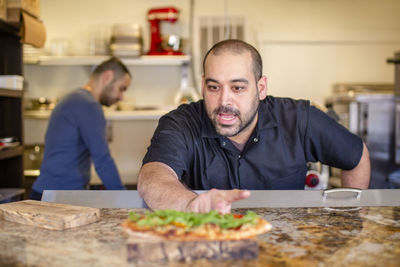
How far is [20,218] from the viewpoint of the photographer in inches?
51.9

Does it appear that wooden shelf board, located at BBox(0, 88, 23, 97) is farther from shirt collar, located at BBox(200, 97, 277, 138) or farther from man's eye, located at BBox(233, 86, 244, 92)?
man's eye, located at BBox(233, 86, 244, 92)

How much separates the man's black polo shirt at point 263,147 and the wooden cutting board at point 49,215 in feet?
1.48

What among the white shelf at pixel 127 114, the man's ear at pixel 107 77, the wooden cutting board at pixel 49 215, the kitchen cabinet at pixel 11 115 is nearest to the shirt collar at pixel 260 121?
the wooden cutting board at pixel 49 215

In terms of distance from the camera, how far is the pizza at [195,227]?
982 mm

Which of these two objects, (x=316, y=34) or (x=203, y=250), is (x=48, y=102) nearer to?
(x=316, y=34)

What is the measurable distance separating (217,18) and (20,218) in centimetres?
373

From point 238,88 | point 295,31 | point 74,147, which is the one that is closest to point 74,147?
point 74,147

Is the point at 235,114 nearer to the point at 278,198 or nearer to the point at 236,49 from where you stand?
the point at 236,49

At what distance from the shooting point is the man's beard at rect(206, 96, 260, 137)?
177 cm

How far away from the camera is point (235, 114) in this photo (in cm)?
179

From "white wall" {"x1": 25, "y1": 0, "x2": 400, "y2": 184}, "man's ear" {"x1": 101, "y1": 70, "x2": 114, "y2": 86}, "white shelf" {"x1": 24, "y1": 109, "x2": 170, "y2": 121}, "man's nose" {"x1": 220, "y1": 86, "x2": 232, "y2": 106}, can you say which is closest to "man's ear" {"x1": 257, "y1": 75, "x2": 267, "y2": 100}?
"man's nose" {"x1": 220, "y1": 86, "x2": 232, "y2": 106}

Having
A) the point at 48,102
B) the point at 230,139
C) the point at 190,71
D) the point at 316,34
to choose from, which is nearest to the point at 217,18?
the point at 190,71

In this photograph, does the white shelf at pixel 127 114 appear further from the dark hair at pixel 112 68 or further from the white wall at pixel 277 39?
the dark hair at pixel 112 68

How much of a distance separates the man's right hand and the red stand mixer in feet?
10.9
